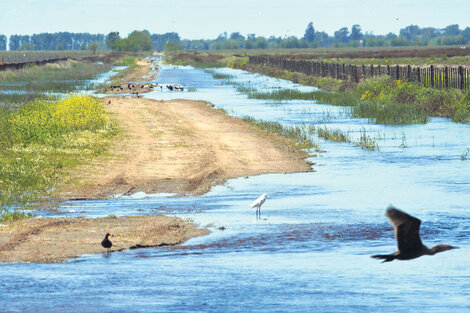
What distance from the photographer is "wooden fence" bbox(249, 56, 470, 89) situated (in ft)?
137

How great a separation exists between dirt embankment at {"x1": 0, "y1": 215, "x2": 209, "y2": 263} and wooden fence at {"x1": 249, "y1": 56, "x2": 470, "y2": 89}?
2651 centimetres

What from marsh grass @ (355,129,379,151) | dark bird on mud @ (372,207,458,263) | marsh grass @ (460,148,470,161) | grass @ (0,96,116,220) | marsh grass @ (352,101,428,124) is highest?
dark bird on mud @ (372,207,458,263)

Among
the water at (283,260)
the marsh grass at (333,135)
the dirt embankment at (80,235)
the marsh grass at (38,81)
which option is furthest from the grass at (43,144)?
the marsh grass at (38,81)

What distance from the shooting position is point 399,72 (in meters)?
49.2

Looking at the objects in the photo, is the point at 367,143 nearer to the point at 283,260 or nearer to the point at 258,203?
the point at 258,203

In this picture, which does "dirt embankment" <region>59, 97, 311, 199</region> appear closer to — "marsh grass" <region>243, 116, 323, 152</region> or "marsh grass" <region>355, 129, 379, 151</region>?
"marsh grass" <region>243, 116, 323, 152</region>

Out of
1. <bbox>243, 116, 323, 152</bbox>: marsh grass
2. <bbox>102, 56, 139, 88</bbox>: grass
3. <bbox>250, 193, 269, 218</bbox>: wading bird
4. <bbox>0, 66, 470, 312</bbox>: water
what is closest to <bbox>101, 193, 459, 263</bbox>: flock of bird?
<bbox>0, 66, 470, 312</bbox>: water

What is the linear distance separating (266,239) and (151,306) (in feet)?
14.0

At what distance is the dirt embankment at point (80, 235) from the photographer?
14.6 m

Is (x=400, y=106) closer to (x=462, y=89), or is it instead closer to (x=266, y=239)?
(x=462, y=89)

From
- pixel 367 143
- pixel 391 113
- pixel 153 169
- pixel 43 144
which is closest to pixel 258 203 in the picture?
pixel 153 169

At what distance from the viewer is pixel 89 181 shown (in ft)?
72.5

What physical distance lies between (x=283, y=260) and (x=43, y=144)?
1489 centimetres

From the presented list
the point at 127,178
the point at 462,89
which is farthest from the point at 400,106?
the point at 127,178
